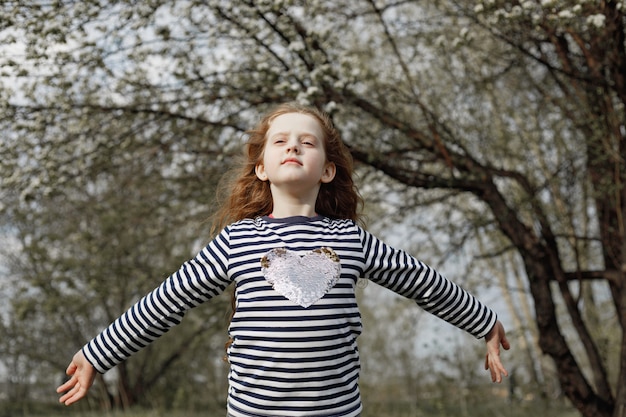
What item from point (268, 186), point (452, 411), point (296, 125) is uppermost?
point (296, 125)

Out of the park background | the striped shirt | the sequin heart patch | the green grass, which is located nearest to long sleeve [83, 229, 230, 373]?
the striped shirt

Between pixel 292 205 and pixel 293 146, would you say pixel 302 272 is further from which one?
pixel 293 146

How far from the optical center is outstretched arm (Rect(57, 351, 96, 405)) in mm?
2383

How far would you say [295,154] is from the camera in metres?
2.54

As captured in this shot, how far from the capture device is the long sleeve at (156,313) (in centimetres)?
243

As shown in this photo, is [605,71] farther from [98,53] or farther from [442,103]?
[98,53]

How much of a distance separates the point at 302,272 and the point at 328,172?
1.68 feet

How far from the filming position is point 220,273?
244cm

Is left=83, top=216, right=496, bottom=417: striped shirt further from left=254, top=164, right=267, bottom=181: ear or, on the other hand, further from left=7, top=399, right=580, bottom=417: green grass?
left=7, top=399, right=580, bottom=417: green grass

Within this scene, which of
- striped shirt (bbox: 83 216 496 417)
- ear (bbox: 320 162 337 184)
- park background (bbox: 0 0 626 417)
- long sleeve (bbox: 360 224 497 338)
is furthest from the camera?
park background (bbox: 0 0 626 417)

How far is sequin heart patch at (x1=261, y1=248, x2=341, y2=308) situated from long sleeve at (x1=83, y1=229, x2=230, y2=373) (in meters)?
0.16

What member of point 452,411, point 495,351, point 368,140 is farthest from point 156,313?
point 452,411

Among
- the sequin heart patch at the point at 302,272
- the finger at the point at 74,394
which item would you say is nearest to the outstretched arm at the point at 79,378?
the finger at the point at 74,394

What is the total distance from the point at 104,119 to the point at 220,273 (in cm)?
365
